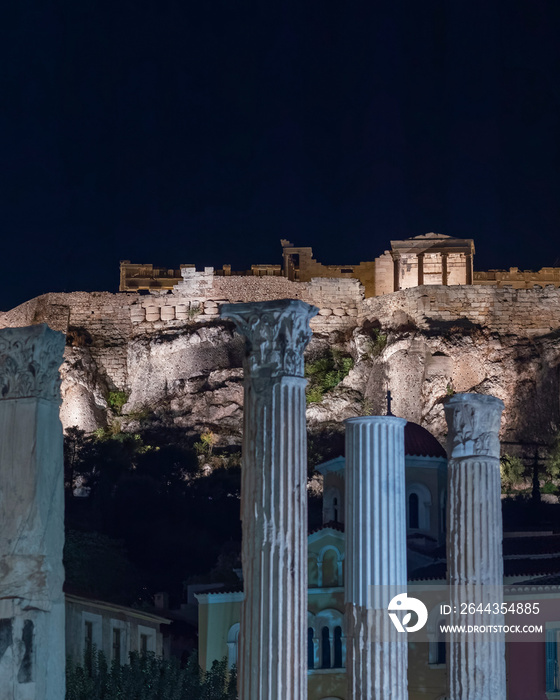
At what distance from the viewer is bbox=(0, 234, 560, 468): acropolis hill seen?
4528 cm

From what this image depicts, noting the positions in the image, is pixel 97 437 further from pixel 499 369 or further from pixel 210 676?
pixel 210 676

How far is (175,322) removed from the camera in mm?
50125

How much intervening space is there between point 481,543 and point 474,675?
5.48 feet

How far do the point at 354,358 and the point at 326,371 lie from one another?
116 cm

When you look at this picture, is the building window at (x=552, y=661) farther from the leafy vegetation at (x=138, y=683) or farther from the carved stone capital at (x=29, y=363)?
the carved stone capital at (x=29, y=363)

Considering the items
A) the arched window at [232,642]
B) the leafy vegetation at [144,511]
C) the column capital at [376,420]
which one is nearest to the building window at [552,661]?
the arched window at [232,642]

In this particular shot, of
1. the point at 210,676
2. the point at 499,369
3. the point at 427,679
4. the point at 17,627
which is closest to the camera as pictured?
the point at 17,627

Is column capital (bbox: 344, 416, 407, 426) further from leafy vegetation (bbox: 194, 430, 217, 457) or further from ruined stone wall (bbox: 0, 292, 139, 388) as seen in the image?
ruined stone wall (bbox: 0, 292, 139, 388)

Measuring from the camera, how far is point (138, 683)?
16766mm

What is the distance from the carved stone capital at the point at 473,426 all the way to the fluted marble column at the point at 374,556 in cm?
153

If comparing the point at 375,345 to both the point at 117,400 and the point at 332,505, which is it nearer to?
the point at 117,400

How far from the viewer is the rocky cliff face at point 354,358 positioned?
4512cm

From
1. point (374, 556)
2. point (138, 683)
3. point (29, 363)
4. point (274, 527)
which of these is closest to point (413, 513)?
point (138, 683)

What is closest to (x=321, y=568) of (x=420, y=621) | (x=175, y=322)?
(x=420, y=621)
